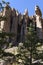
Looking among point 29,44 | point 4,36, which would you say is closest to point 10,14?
point 29,44

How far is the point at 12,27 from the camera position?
78.6 metres

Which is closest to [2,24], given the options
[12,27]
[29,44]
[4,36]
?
[12,27]

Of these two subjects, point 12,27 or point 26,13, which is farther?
point 26,13

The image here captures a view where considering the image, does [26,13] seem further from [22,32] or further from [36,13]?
[22,32]

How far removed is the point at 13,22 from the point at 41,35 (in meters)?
10.8

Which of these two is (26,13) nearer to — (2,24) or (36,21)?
(36,21)

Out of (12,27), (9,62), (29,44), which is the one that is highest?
(12,27)

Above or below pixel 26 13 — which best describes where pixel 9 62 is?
below

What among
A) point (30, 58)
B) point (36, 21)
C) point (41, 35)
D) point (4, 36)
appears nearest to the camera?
point (4, 36)

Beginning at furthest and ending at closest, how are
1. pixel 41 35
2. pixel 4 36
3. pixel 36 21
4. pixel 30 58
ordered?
pixel 36 21 < pixel 41 35 < pixel 30 58 < pixel 4 36

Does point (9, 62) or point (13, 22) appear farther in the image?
point (13, 22)

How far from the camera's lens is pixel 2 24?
7638 cm

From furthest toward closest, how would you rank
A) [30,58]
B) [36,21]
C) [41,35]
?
[36,21], [41,35], [30,58]

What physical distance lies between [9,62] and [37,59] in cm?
482
